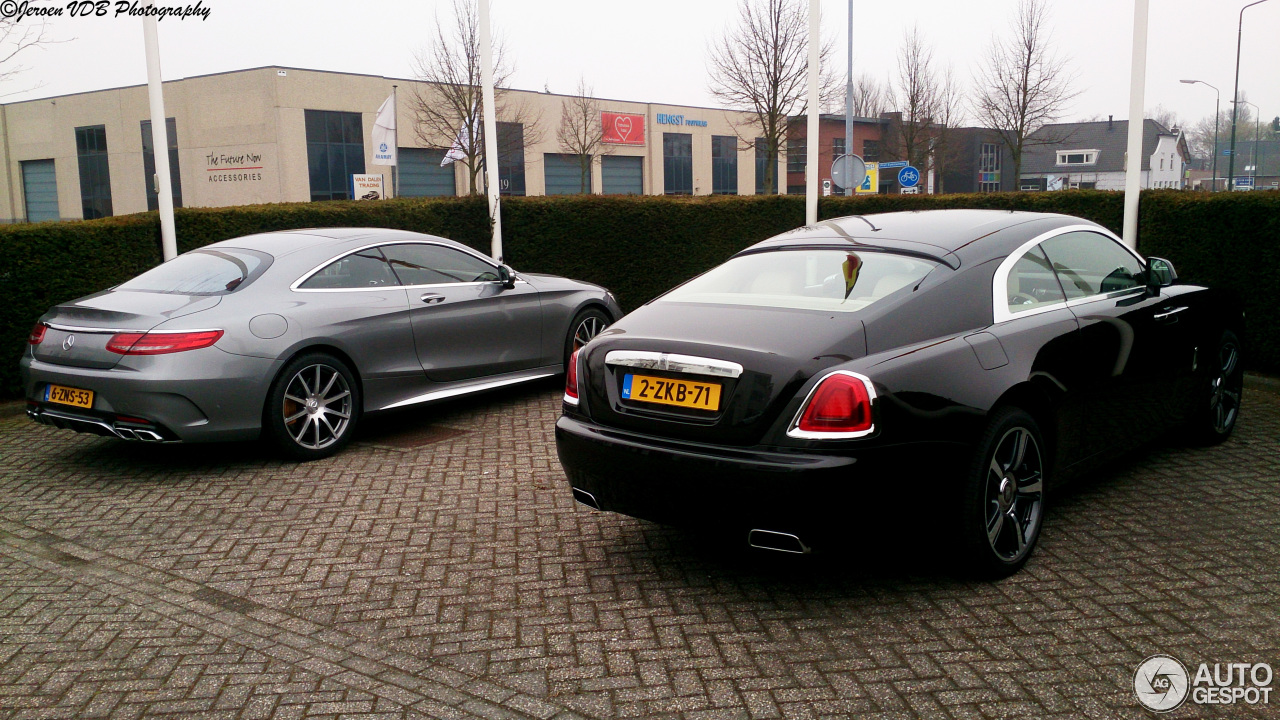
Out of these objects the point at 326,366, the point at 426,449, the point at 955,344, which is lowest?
the point at 426,449

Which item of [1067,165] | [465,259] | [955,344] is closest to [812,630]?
[955,344]

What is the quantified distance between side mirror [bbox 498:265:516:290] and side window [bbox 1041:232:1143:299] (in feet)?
14.7

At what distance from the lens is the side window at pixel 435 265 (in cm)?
753

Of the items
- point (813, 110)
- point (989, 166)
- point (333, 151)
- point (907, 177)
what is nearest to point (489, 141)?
point (813, 110)

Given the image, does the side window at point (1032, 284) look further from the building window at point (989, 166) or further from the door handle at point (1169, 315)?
the building window at point (989, 166)

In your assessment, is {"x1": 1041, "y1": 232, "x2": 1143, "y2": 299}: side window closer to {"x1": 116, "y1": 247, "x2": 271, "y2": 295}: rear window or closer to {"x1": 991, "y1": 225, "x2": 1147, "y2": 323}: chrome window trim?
{"x1": 991, "y1": 225, "x2": 1147, "y2": 323}: chrome window trim

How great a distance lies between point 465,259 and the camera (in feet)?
26.7

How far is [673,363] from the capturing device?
4016 millimetres

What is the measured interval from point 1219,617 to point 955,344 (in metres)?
1.44

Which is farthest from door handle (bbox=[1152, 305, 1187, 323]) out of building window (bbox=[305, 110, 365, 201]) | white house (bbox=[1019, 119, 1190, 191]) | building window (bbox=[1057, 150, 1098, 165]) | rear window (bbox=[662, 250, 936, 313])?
building window (bbox=[1057, 150, 1098, 165])

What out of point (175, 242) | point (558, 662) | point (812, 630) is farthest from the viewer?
point (175, 242)

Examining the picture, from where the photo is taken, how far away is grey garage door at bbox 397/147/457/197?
5819 centimetres

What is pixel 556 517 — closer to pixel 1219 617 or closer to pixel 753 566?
pixel 753 566

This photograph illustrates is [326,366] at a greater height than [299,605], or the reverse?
[326,366]
